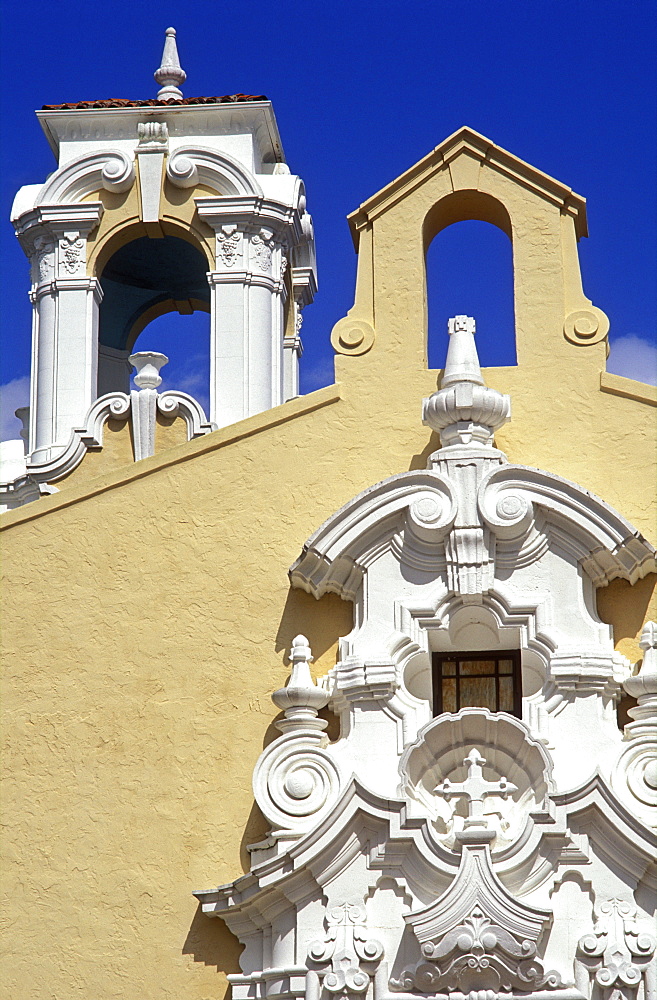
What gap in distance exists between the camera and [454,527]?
13.0 meters

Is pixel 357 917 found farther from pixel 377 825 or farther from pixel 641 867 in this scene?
pixel 641 867

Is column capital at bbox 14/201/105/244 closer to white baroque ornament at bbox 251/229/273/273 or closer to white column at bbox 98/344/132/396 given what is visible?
white baroque ornament at bbox 251/229/273/273

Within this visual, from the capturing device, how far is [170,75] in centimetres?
2038

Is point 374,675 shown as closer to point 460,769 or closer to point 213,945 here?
point 460,769

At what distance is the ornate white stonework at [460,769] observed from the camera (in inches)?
471

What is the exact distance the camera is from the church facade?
1210cm

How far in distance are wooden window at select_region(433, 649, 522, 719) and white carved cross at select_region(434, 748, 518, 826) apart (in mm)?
677

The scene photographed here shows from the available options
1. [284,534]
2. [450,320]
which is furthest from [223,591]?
[450,320]

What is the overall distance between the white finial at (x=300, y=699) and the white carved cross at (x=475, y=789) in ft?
3.03

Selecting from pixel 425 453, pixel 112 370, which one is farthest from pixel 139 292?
pixel 425 453

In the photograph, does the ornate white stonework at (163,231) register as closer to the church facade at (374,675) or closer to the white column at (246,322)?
the white column at (246,322)

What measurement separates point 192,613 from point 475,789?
2.28 metres

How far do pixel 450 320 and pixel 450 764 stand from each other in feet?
10.2

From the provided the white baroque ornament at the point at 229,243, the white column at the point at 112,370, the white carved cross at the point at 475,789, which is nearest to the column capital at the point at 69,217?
the white baroque ornament at the point at 229,243
